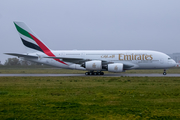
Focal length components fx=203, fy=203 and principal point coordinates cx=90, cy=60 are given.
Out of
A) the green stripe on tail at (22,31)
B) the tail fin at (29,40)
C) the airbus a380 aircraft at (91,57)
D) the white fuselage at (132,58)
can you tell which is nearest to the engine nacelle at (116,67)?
the airbus a380 aircraft at (91,57)

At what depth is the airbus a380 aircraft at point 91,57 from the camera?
27.1 metres

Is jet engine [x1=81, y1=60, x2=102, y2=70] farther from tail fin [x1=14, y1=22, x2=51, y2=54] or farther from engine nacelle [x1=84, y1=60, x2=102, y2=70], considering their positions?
tail fin [x1=14, y1=22, x2=51, y2=54]

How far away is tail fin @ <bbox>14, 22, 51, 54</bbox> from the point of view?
2855 cm

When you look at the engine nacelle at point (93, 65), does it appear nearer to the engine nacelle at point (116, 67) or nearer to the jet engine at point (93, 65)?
the jet engine at point (93, 65)


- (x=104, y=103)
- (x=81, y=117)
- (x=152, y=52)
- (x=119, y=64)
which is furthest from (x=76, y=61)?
(x=81, y=117)

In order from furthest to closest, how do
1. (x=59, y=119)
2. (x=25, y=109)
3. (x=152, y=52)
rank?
(x=152, y=52) → (x=25, y=109) → (x=59, y=119)

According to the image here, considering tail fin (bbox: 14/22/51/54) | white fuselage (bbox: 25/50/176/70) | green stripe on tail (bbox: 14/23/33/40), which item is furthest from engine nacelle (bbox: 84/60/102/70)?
green stripe on tail (bbox: 14/23/33/40)

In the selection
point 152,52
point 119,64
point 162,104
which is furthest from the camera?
point 152,52

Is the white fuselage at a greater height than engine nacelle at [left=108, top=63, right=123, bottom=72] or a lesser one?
greater

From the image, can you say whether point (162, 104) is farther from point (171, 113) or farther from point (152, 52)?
point (152, 52)

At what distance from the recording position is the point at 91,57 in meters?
28.2

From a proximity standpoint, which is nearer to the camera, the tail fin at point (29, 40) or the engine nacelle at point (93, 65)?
the engine nacelle at point (93, 65)

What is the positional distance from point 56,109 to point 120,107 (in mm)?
2499

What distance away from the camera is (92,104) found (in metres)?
8.55
